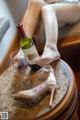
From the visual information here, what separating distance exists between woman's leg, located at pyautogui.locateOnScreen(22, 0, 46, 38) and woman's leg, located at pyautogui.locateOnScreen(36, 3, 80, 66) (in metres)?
0.06

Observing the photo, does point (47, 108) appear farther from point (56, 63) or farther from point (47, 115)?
point (56, 63)

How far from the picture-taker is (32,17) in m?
1.42

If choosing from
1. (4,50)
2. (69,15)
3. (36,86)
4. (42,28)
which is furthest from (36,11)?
(36,86)

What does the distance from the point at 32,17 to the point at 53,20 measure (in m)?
0.19

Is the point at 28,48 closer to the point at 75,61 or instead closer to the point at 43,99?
the point at 43,99

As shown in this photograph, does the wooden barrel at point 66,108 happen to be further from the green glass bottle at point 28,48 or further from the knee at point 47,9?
the knee at point 47,9

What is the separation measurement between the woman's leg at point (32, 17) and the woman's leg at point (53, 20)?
0.06 meters

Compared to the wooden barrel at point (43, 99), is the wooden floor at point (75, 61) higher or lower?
lower

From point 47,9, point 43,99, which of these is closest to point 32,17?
point 47,9

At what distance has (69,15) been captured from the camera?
1.48 meters

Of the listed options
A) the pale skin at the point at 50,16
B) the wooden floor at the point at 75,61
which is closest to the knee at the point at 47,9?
the pale skin at the point at 50,16

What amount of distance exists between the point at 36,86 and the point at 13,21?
1043 mm

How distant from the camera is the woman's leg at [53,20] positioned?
3.48 ft

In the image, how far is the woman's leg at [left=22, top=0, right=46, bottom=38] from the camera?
1.36 meters
